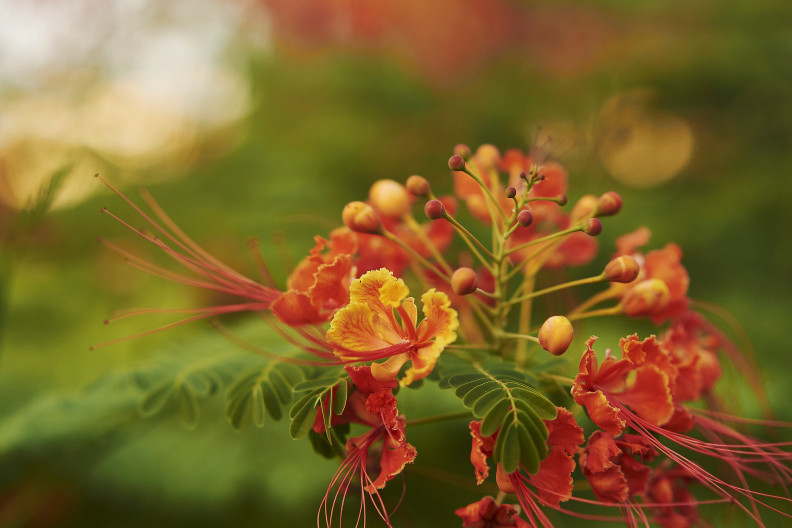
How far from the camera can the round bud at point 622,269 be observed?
52.7 inches

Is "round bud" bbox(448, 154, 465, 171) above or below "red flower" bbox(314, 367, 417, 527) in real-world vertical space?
above

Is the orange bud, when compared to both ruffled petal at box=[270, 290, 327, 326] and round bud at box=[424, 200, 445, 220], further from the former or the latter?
ruffled petal at box=[270, 290, 327, 326]

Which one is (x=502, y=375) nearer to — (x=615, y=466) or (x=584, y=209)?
(x=615, y=466)

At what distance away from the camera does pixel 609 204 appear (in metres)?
1.44

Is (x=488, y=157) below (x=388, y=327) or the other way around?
the other way around

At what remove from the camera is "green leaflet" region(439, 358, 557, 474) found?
1102mm

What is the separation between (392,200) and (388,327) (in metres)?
0.48

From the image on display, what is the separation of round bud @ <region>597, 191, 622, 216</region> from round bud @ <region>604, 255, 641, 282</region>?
155mm

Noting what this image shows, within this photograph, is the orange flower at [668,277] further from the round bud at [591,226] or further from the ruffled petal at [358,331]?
the ruffled petal at [358,331]

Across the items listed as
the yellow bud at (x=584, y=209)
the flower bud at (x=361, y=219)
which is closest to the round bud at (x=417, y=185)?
the flower bud at (x=361, y=219)

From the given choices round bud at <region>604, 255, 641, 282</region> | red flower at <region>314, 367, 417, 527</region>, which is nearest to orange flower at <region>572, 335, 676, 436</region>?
round bud at <region>604, 255, 641, 282</region>

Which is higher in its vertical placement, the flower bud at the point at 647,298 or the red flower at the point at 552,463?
the flower bud at the point at 647,298

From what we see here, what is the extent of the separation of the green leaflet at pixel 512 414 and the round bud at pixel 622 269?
1.04 feet

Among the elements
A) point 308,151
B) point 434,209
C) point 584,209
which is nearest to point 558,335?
point 434,209
